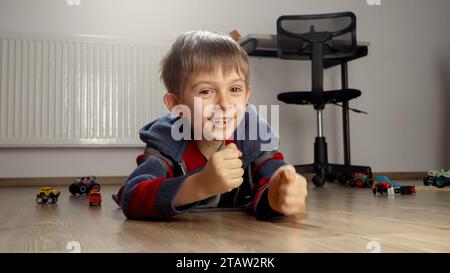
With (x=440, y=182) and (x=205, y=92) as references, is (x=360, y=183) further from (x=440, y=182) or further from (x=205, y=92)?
(x=205, y=92)

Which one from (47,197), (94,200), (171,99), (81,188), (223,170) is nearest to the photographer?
(223,170)

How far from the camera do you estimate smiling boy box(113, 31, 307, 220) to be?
0.88 metres

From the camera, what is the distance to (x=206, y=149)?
1.11 metres

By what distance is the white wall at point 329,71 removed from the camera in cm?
302

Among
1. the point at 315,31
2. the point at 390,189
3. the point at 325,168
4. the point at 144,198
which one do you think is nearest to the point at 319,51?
the point at 315,31

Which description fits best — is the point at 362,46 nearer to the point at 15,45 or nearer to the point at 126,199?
the point at 15,45

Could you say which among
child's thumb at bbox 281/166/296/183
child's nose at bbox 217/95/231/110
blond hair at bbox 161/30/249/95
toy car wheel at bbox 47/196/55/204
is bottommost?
toy car wheel at bbox 47/196/55/204

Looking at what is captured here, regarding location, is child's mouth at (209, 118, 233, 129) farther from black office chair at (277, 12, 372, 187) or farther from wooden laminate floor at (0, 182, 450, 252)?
black office chair at (277, 12, 372, 187)

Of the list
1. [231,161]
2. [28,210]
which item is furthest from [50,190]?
[231,161]

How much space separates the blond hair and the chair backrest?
1612 mm

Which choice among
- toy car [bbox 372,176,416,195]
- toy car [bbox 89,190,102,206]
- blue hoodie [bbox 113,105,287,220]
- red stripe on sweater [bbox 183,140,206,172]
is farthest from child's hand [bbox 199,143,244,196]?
toy car [bbox 372,176,416,195]

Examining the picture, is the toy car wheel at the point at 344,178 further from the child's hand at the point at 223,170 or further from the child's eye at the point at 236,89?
the child's hand at the point at 223,170

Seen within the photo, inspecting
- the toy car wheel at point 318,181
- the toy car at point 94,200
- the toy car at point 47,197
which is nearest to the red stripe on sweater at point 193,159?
the toy car at point 94,200

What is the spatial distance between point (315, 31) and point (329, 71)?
833 mm
